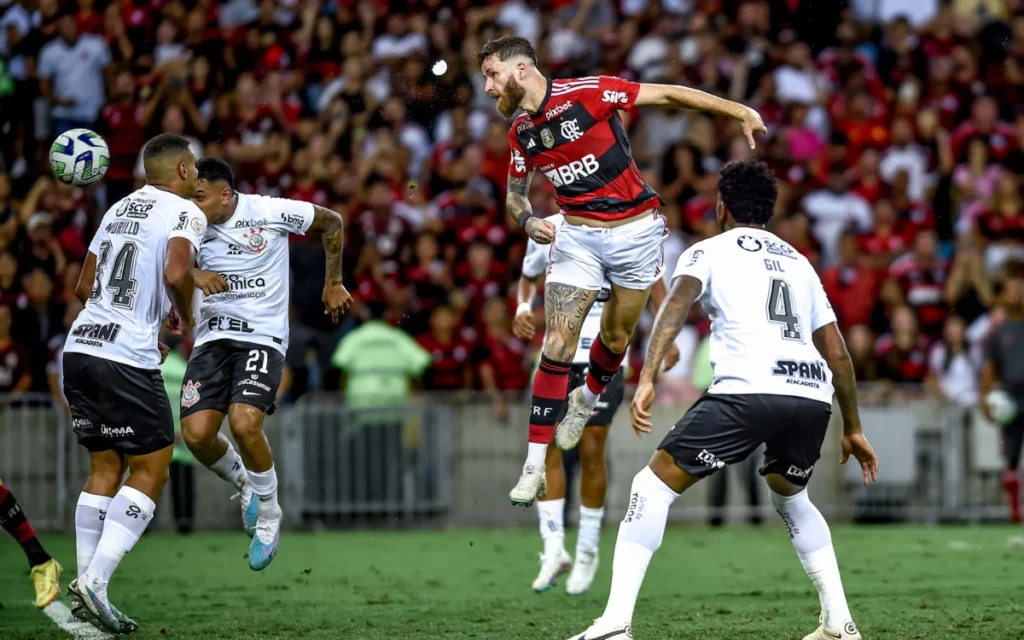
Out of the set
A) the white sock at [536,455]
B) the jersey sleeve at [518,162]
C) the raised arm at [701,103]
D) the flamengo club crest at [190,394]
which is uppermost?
the raised arm at [701,103]

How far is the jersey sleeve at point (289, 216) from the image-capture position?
10.3 m

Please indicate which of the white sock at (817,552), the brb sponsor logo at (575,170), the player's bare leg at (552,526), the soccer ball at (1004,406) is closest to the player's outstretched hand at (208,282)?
the brb sponsor logo at (575,170)

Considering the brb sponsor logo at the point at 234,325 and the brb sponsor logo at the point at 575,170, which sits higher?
the brb sponsor logo at the point at 575,170

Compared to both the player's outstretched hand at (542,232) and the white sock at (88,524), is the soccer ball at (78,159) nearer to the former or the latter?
the white sock at (88,524)

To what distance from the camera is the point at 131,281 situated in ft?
29.7

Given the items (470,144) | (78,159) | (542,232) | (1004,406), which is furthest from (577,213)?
(470,144)

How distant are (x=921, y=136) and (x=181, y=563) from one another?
476 inches

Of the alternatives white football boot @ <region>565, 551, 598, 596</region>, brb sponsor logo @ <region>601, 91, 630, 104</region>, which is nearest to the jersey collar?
brb sponsor logo @ <region>601, 91, 630, 104</region>

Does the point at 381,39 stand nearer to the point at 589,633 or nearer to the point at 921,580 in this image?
the point at 921,580

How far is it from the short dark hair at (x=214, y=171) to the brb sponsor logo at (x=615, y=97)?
9.04 feet

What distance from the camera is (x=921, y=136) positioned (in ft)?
66.4

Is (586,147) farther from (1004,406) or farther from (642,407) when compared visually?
(1004,406)

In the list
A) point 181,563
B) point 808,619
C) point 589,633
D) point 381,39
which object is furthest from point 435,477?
point 589,633

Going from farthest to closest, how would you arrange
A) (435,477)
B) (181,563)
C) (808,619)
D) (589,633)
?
1. (435,477)
2. (181,563)
3. (808,619)
4. (589,633)
